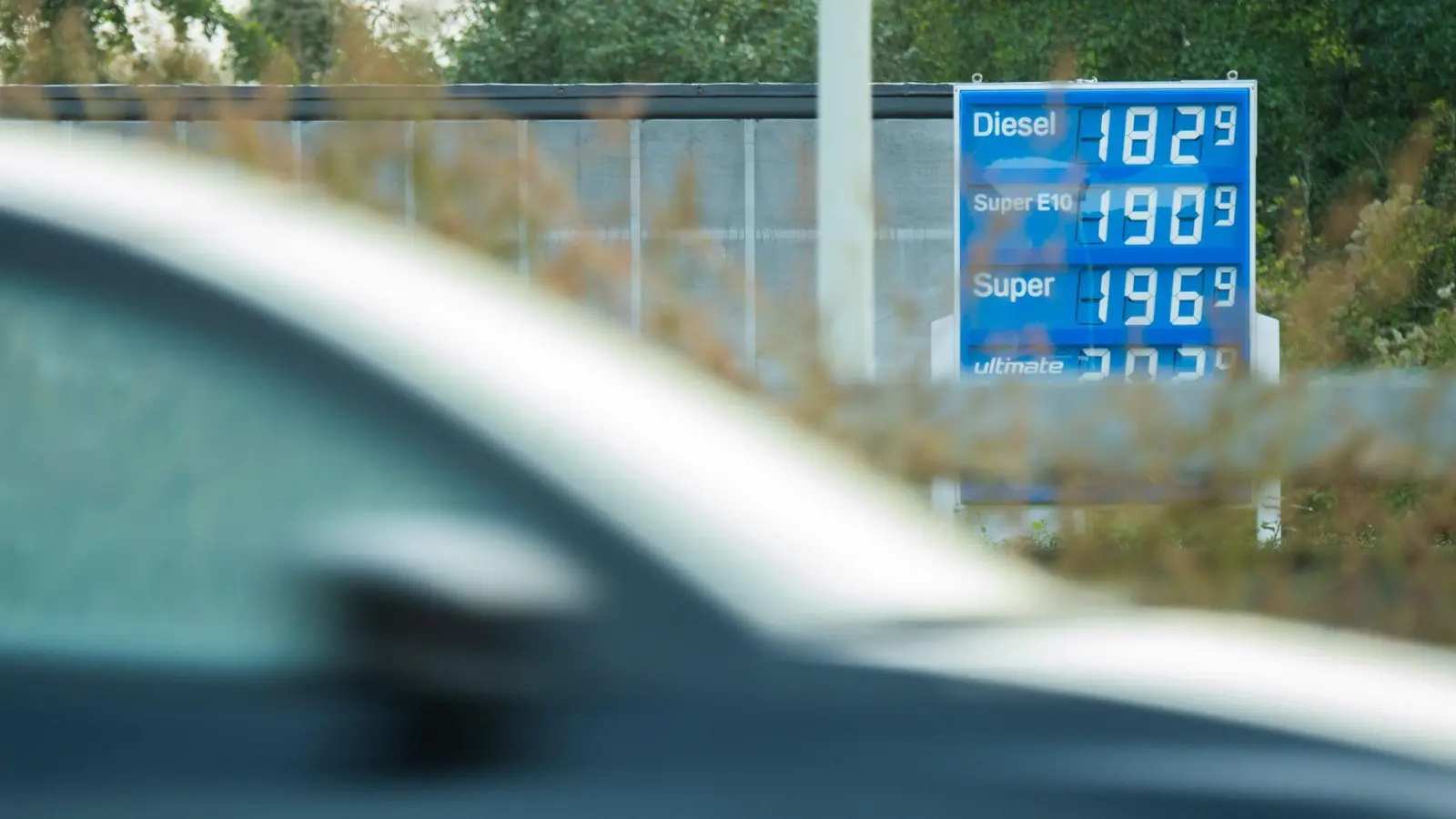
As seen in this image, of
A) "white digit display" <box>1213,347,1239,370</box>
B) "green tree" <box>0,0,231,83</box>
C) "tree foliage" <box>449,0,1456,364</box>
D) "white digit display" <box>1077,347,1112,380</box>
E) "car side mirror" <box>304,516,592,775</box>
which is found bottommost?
"white digit display" <box>1077,347,1112,380</box>

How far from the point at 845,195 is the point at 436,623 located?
18.0 feet

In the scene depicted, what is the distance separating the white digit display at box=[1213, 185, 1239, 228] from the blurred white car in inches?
432

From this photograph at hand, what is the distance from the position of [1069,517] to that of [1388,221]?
1.63 meters

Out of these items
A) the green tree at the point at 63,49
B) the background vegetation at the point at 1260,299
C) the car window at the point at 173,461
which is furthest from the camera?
the green tree at the point at 63,49

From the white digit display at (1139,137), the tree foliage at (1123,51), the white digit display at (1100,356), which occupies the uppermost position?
the tree foliage at (1123,51)

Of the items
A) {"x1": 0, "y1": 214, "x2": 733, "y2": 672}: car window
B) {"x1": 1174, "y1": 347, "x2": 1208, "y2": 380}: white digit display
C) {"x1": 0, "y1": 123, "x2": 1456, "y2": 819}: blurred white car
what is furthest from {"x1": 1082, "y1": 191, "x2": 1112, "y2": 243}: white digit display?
{"x1": 0, "y1": 214, "x2": 733, "y2": 672}: car window

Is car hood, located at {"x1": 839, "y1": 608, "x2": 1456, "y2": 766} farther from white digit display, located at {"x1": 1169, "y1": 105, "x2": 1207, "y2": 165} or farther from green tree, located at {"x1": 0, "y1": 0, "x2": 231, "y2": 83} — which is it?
white digit display, located at {"x1": 1169, "y1": 105, "x2": 1207, "y2": 165}

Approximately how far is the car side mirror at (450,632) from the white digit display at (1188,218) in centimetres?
1133

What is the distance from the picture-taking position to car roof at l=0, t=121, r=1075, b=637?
6.33 ft

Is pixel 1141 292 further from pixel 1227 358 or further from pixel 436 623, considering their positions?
pixel 436 623

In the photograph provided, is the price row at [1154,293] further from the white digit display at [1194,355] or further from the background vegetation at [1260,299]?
the background vegetation at [1260,299]

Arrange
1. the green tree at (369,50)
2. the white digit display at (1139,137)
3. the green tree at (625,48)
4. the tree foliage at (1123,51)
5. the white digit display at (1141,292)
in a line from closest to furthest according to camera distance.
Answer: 1. the green tree at (369,50)
2. the white digit display at (1139,137)
3. the white digit display at (1141,292)
4. the tree foliage at (1123,51)
5. the green tree at (625,48)

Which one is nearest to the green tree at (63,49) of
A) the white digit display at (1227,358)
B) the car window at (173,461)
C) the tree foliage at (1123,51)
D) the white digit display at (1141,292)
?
the white digit display at (1227,358)

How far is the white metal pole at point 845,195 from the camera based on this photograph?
20.5ft
